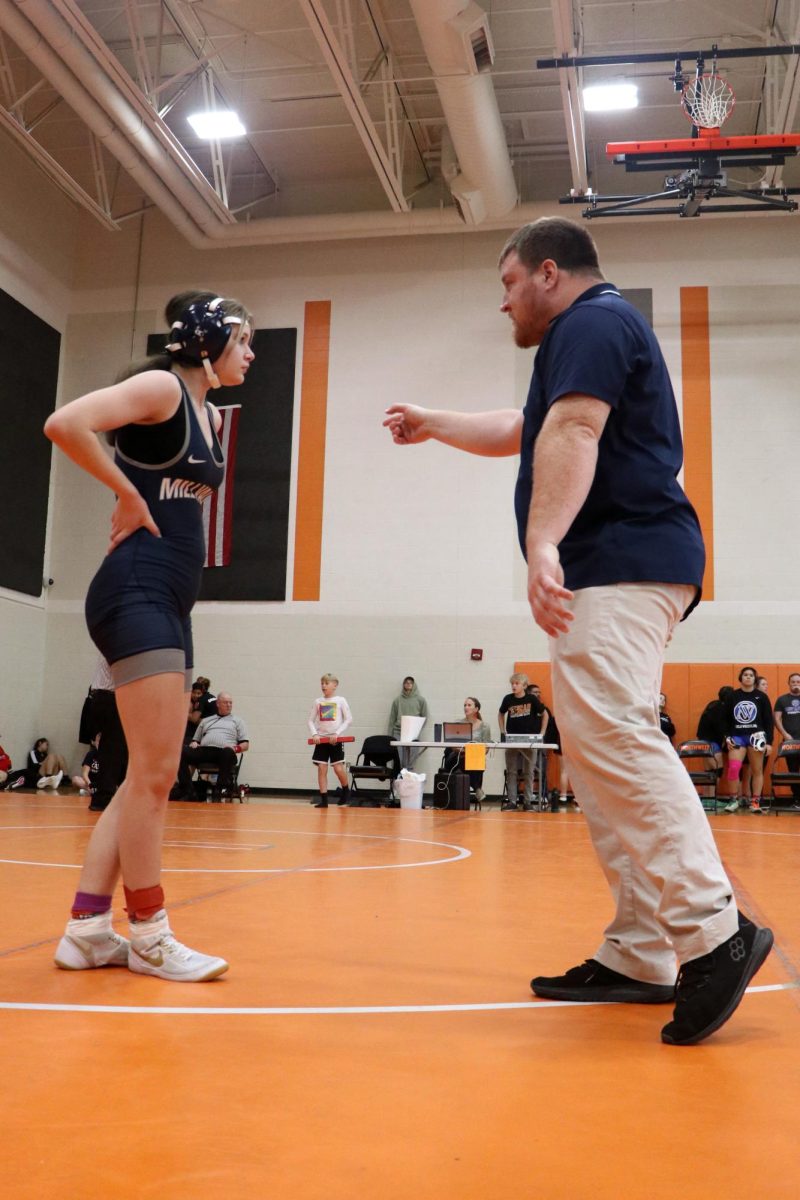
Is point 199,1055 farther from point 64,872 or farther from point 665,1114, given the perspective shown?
point 64,872

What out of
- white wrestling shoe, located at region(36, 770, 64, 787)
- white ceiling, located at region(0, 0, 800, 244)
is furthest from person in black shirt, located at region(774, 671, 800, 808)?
white wrestling shoe, located at region(36, 770, 64, 787)

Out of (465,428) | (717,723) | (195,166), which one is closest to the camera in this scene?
(465,428)

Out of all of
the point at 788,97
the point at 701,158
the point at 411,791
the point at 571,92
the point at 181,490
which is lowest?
the point at 411,791

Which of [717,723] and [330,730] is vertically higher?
[717,723]

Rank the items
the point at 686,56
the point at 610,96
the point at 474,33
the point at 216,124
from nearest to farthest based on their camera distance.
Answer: the point at 686,56 < the point at 474,33 < the point at 610,96 < the point at 216,124

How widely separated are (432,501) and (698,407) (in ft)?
13.4

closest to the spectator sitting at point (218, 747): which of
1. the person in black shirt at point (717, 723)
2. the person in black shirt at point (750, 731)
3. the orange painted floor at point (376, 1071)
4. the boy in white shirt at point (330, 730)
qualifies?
the boy in white shirt at point (330, 730)

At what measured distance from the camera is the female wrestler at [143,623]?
2.47 meters

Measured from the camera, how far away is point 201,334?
2752mm

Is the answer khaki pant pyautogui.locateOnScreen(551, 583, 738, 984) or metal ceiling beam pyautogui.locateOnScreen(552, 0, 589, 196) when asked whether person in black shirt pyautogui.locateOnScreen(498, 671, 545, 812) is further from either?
khaki pant pyautogui.locateOnScreen(551, 583, 738, 984)

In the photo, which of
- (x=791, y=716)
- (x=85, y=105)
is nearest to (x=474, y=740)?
(x=791, y=716)

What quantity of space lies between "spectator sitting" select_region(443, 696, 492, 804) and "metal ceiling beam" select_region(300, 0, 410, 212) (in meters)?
7.26

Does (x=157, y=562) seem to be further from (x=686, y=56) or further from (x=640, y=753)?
(x=686, y=56)

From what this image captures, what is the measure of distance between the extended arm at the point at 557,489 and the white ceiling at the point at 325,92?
1058cm
